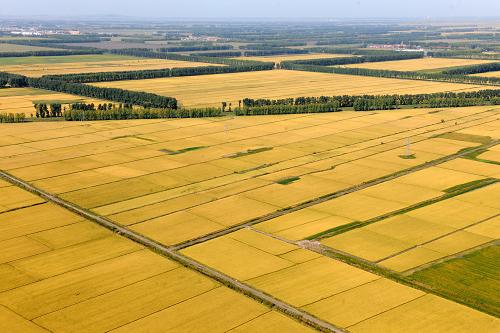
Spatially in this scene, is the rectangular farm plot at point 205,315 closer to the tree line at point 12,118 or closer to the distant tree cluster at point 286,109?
the distant tree cluster at point 286,109

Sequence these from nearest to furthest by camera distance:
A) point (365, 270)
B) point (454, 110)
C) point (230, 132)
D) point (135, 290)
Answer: point (135, 290), point (365, 270), point (230, 132), point (454, 110)

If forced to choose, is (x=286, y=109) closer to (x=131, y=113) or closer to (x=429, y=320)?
(x=131, y=113)

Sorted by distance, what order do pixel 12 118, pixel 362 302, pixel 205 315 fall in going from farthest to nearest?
pixel 12 118 → pixel 362 302 → pixel 205 315

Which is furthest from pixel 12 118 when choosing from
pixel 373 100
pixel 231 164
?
pixel 373 100

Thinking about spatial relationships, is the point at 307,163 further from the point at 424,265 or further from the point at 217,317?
the point at 217,317

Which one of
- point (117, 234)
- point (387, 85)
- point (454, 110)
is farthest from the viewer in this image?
point (387, 85)

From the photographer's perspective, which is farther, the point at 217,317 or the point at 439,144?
the point at 439,144

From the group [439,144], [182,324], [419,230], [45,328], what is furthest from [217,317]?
[439,144]
